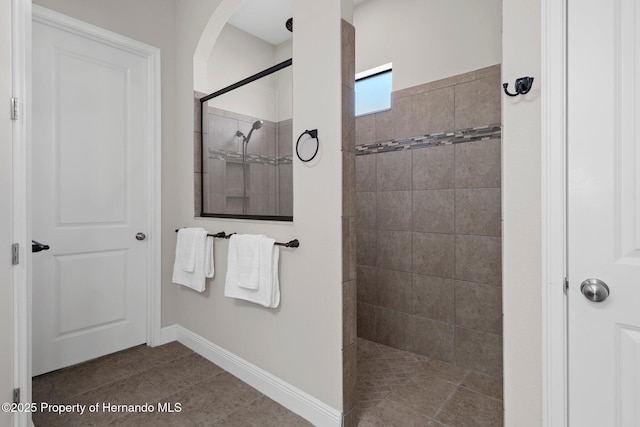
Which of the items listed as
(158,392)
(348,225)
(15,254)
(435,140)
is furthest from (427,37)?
(158,392)

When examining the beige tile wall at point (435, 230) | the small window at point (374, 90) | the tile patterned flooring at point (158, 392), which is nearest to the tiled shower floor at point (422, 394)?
the beige tile wall at point (435, 230)

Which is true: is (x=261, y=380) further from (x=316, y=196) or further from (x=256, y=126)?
(x=256, y=126)

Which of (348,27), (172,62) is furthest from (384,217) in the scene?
(172,62)

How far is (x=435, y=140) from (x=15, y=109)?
7.66 feet

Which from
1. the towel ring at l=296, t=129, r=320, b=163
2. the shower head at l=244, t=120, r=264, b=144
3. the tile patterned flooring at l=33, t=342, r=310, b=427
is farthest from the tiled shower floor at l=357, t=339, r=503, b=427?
the shower head at l=244, t=120, r=264, b=144

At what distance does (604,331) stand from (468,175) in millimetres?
1396

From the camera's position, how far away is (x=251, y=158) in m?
2.12

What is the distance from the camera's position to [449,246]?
231 centimetres

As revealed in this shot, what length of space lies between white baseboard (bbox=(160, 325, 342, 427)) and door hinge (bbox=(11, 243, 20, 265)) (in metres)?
1.32

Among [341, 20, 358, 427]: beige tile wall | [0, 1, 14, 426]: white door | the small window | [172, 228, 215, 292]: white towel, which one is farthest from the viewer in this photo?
the small window

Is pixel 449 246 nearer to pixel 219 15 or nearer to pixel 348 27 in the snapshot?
pixel 348 27

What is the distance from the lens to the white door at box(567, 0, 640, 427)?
93 centimetres

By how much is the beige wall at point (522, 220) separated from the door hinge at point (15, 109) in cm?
188

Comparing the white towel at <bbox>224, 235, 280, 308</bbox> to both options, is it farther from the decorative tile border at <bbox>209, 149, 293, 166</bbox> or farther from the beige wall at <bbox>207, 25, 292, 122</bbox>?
the beige wall at <bbox>207, 25, 292, 122</bbox>
